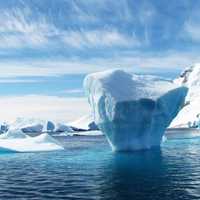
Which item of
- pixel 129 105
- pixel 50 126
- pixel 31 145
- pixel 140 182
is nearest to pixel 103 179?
pixel 140 182

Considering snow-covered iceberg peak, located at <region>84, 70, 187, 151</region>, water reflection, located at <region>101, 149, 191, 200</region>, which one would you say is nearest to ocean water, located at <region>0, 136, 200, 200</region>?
water reflection, located at <region>101, 149, 191, 200</region>

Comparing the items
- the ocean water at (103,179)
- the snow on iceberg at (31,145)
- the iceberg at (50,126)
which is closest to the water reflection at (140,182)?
the ocean water at (103,179)

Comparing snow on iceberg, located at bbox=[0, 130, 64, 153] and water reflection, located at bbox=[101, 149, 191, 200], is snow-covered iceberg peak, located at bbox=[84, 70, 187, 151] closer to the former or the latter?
snow on iceberg, located at bbox=[0, 130, 64, 153]

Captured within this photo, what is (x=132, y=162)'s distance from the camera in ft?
124

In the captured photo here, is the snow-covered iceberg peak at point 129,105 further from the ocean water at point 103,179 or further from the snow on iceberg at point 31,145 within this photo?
the snow on iceberg at point 31,145

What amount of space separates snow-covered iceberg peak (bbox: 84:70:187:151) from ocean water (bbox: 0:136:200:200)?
8.69 m

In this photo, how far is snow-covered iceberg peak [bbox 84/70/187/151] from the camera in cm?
4728

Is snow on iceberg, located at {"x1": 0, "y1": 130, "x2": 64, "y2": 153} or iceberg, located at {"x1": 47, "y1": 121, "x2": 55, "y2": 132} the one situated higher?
iceberg, located at {"x1": 47, "y1": 121, "x2": 55, "y2": 132}

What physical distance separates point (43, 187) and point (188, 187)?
843 centimetres

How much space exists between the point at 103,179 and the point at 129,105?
2054cm

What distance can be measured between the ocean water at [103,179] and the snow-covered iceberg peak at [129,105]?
869cm

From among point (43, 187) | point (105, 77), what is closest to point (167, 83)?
point (105, 77)

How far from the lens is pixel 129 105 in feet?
155

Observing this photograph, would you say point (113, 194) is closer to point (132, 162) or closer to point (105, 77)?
point (132, 162)
